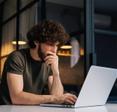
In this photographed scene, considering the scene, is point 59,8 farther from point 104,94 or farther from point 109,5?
point 104,94

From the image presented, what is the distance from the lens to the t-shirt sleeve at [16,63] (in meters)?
2.29

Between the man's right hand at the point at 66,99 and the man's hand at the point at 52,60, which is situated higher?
the man's hand at the point at 52,60

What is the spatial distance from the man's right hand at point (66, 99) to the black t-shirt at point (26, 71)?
1.30 feet

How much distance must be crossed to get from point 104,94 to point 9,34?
5442 mm

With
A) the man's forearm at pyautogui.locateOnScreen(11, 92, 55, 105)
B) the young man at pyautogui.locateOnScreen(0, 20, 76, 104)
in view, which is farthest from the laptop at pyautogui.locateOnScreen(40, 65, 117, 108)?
the young man at pyautogui.locateOnScreen(0, 20, 76, 104)

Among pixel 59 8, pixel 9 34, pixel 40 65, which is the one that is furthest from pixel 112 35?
pixel 9 34

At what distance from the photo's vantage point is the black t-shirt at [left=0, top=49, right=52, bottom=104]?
2342mm

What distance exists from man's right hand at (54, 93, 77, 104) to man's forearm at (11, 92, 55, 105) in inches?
1.3

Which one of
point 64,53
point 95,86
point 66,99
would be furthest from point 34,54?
point 64,53

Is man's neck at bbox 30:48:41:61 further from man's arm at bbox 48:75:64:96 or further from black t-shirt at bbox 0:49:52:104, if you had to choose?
man's arm at bbox 48:75:64:96

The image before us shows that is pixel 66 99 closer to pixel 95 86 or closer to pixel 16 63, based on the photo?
pixel 95 86

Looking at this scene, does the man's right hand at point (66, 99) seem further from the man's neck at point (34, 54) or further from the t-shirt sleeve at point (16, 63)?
the man's neck at point (34, 54)

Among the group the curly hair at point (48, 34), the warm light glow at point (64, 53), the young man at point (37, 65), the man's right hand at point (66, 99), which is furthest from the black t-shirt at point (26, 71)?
the warm light glow at point (64, 53)

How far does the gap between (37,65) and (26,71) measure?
135 mm
